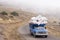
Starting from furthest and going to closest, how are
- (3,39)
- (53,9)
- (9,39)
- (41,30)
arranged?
1. (53,9)
2. (41,30)
3. (9,39)
4. (3,39)

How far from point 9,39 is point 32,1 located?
490 ft

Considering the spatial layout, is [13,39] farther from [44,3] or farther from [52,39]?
[44,3]

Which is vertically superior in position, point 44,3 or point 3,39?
point 44,3

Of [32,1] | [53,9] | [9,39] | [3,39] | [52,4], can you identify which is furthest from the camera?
[32,1]

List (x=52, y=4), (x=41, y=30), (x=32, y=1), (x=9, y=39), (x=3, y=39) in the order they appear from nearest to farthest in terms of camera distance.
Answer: (x=3, y=39) → (x=9, y=39) → (x=41, y=30) → (x=52, y=4) → (x=32, y=1)

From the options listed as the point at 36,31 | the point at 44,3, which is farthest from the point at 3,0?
the point at 36,31

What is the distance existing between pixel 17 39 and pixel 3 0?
139180 mm

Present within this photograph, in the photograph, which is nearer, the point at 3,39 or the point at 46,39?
the point at 3,39

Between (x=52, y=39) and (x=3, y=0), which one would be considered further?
(x=3, y=0)

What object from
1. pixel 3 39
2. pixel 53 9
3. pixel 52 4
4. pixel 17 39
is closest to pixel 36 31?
pixel 17 39

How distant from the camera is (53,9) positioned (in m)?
154

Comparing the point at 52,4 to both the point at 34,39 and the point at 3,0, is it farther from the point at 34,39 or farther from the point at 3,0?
the point at 34,39

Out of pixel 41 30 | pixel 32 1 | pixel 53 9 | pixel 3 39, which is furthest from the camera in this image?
pixel 32 1

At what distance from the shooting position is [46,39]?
34562 mm
